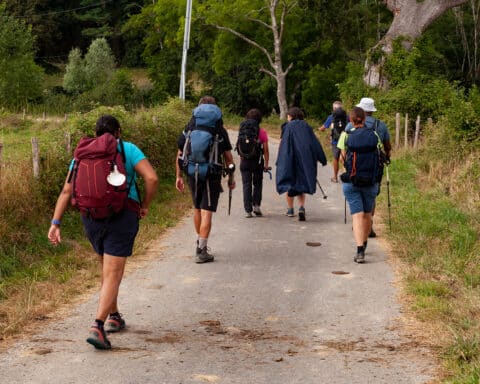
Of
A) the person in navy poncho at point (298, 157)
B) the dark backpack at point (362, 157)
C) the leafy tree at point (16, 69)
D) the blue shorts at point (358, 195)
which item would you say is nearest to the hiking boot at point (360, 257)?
the blue shorts at point (358, 195)

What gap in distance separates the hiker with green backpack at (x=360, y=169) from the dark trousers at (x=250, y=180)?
11.2ft

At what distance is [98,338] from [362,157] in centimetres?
459

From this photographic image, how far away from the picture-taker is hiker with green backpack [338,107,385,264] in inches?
391

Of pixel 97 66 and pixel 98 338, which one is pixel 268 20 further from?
pixel 98 338

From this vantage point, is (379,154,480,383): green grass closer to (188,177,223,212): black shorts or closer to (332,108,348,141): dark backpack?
(332,108,348,141): dark backpack

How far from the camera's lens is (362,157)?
9961mm

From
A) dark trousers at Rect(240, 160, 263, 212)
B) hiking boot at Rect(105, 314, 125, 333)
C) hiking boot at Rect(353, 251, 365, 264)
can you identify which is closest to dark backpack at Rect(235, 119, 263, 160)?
dark trousers at Rect(240, 160, 263, 212)

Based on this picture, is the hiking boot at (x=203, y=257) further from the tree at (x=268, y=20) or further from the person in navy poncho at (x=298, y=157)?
the tree at (x=268, y=20)

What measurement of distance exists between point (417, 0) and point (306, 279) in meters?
27.8

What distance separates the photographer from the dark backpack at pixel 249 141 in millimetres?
13281

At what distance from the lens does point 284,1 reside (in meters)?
49.5

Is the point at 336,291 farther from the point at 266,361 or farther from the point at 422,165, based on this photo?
the point at 422,165

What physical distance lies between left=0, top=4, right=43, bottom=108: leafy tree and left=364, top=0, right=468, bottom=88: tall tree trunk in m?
39.2

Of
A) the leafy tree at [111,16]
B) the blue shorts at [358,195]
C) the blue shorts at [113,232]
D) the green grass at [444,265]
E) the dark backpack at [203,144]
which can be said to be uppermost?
the leafy tree at [111,16]
